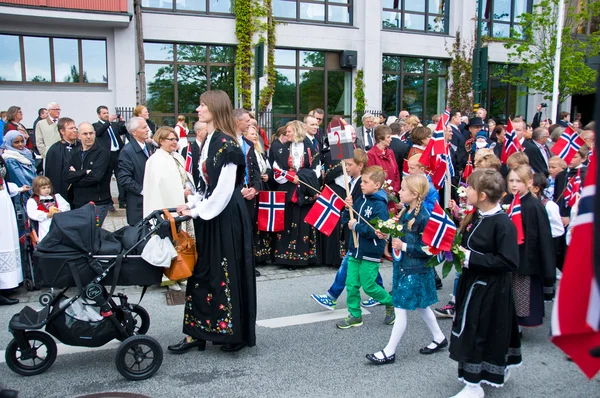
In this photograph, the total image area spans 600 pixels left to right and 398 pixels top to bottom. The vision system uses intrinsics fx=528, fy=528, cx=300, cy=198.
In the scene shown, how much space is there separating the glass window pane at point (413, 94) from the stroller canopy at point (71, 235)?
18591mm

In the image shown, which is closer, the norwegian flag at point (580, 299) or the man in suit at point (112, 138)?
the norwegian flag at point (580, 299)

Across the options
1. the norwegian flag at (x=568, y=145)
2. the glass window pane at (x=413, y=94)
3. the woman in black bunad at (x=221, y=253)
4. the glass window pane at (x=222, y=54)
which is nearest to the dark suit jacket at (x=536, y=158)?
the norwegian flag at (x=568, y=145)

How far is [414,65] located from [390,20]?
2033mm

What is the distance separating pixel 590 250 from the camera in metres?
1.61

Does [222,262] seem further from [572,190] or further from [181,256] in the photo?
[572,190]

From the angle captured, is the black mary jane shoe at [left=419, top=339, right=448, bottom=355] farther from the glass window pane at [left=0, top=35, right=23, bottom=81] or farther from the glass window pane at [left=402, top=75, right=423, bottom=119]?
the glass window pane at [left=402, top=75, right=423, bottom=119]

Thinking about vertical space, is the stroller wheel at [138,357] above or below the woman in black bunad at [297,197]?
below

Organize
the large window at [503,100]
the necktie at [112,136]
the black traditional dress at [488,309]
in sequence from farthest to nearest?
the large window at [503,100] < the necktie at [112,136] < the black traditional dress at [488,309]

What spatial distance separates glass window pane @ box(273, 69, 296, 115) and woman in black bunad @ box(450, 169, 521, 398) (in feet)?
52.1

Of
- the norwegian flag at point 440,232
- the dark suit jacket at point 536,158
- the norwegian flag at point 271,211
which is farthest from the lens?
the dark suit jacket at point 536,158

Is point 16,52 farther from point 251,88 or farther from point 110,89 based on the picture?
point 251,88

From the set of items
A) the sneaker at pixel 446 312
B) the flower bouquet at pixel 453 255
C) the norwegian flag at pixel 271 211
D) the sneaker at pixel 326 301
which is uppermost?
the flower bouquet at pixel 453 255

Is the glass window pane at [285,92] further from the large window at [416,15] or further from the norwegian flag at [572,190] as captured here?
the norwegian flag at [572,190]

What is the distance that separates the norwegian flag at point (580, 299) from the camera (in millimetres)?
1599
